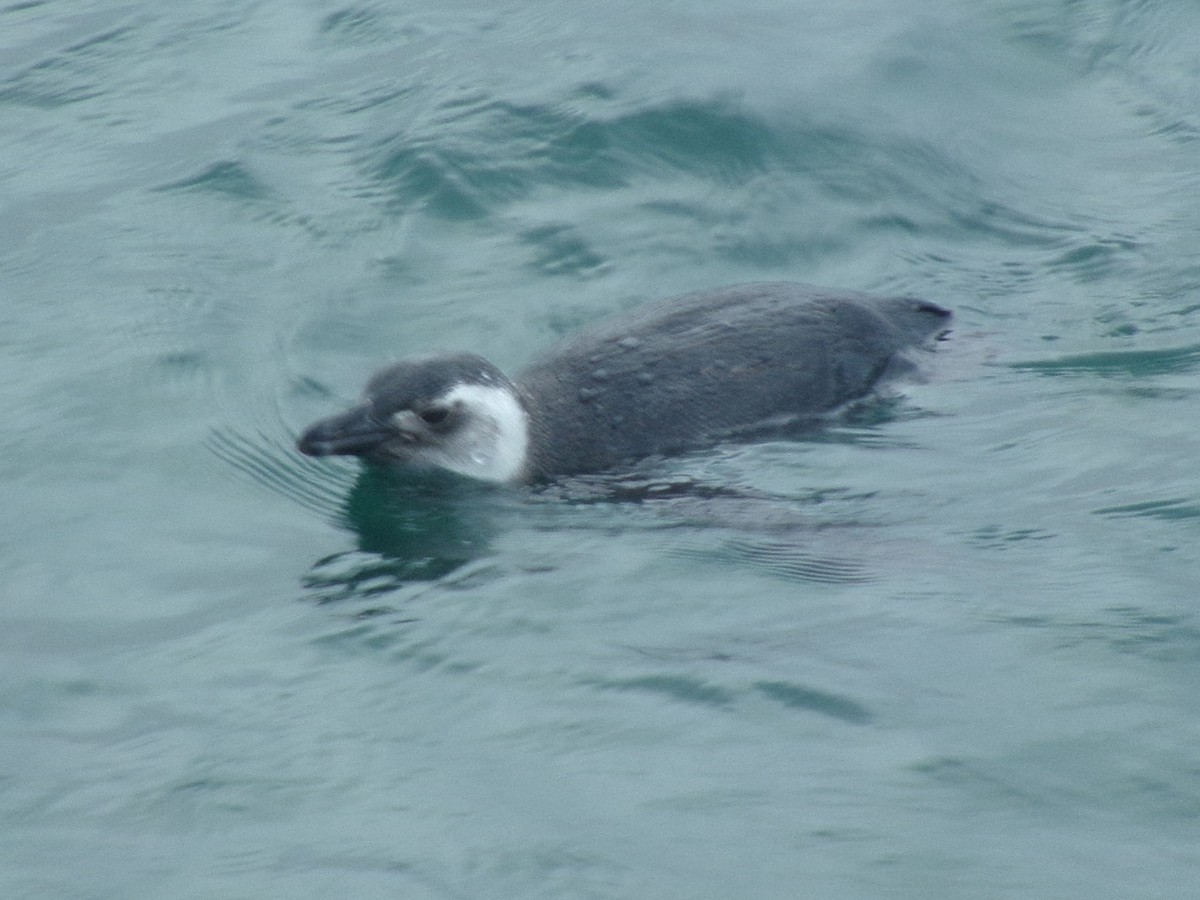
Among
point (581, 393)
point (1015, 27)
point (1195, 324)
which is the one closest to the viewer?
point (581, 393)

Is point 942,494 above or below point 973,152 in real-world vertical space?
below

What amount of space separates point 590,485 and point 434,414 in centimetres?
75

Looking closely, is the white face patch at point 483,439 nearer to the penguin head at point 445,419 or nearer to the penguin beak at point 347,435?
the penguin head at point 445,419

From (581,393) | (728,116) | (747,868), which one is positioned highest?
(728,116)

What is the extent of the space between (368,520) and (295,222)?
3356 mm

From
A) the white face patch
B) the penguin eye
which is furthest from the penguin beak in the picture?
the white face patch

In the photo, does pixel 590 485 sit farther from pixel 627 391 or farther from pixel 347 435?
pixel 347 435

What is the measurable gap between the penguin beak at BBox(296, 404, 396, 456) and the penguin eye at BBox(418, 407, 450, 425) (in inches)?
6.2

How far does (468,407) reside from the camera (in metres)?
7.64

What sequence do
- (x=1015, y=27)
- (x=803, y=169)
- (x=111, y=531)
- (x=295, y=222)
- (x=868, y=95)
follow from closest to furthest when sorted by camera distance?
(x=111, y=531) → (x=295, y=222) → (x=803, y=169) → (x=868, y=95) → (x=1015, y=27)

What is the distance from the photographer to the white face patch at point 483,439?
7.64 m

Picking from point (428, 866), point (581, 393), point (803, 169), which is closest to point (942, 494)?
point (581, 393)

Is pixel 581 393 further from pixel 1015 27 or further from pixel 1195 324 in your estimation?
pixel 1015 27

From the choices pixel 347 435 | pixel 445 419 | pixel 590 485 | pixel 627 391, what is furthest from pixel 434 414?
pixel 627 391
